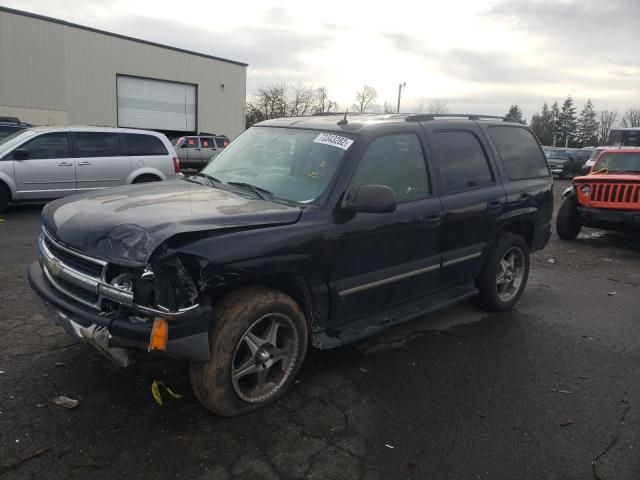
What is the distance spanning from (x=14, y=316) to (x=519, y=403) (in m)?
4.22

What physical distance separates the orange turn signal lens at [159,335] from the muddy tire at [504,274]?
132 inches

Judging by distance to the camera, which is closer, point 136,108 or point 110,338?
point 110,338

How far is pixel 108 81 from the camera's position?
2908 cm

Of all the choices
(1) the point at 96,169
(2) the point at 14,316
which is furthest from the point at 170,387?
(1) the point at 96,169

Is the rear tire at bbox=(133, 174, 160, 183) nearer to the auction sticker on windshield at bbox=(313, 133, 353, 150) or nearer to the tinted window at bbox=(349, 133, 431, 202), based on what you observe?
the auction sticker on windshield at bbox=(313, 133, 353, 150)

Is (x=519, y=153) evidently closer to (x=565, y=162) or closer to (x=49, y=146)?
(x=49, y=146)

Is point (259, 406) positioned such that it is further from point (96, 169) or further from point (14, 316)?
point (96, 169)

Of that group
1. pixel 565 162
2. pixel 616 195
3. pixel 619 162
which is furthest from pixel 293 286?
pixel 565 162

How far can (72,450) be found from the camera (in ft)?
8.73

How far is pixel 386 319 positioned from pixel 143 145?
8.56 m

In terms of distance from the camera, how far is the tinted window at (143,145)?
10.5 meters

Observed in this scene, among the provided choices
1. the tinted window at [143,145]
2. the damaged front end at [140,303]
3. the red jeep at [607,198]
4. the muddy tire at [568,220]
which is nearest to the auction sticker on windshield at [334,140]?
the damaged front end at [140,303]

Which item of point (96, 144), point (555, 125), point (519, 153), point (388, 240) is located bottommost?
point (388, 240)

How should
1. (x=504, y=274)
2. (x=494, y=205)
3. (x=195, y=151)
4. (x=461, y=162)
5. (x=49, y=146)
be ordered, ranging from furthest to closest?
(x=195, y=151), (x=49, y=146), (x=504, y=274), (x=494, y=205), (x=461, y=162)
